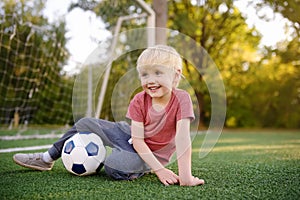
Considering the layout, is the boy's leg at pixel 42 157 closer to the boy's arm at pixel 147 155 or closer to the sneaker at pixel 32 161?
the sneaker at pixel 32 161

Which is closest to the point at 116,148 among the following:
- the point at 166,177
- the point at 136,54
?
the point at 166,177

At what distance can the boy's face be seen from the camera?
1.99 meters

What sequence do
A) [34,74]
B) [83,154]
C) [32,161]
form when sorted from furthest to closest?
[34,74], [32,161], [83,154]

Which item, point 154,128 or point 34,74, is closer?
point 154,128

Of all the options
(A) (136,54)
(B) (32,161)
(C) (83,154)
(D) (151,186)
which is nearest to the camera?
(D) (151,186)

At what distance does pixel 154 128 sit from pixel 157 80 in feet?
0.96

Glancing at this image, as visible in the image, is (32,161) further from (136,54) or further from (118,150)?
(136,54)

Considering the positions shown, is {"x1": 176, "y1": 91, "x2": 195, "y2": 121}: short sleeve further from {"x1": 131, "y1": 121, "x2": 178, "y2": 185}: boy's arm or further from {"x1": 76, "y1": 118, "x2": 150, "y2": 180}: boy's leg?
{"x1": 76, "y1": 118, "x2": 150, "y2": 180}: boy's leg

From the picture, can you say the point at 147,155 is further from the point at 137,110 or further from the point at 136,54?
the point at 136,54

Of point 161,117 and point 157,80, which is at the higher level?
point 157,80

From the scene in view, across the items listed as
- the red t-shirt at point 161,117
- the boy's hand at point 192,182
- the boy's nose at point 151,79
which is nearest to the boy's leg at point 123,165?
the red t-shirt at point 161,117

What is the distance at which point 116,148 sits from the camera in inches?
87.9

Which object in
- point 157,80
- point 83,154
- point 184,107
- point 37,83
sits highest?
point 37,83

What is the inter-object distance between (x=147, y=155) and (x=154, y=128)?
15 cm
